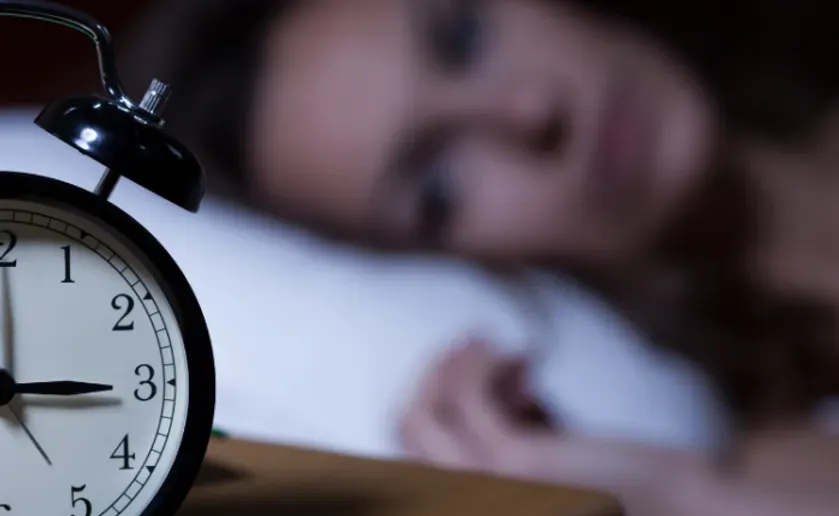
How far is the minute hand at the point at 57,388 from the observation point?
1.83 ft

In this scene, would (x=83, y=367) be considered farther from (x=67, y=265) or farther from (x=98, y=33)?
(x=98, y=33)

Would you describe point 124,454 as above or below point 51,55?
below

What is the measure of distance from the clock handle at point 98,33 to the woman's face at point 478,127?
457 mm

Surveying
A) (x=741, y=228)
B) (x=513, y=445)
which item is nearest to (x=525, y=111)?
(x=741, y=228)

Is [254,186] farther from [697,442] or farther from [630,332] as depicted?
[697,442]

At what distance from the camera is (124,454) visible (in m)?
0.57

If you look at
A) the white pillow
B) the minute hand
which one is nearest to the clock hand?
the minute hand

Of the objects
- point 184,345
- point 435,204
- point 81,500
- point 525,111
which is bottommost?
point 81,500

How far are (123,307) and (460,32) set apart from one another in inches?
23.3

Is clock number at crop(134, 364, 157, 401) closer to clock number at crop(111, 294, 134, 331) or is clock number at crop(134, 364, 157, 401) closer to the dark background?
clock number at crop(111, 294, 134, 331)

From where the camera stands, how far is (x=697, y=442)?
909mm

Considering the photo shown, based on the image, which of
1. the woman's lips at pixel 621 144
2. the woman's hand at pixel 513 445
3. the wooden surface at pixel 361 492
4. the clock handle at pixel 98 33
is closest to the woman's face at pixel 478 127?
the woman's lips at pixel 621 144

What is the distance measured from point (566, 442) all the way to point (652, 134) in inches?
13.6

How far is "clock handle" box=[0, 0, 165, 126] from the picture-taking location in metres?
0.59
